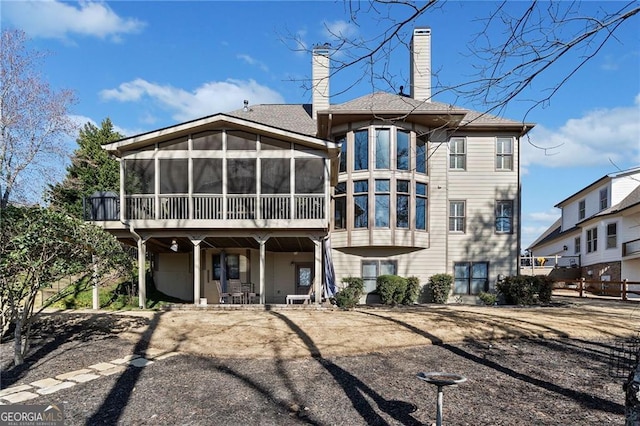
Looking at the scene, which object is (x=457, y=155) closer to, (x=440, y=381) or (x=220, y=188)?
(x=220, y=188)

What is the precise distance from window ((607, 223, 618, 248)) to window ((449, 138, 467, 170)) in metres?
12.3

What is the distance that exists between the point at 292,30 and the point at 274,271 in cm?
1436

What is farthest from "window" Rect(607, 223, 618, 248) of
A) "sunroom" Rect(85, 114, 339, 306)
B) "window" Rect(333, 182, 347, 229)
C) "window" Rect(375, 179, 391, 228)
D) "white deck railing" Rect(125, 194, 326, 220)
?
"white deck railing" Rect(125, 194, 326, 220)

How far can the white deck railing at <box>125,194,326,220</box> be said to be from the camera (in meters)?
13.7

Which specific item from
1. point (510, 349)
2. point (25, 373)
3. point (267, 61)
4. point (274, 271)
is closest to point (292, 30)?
point (267, 61)

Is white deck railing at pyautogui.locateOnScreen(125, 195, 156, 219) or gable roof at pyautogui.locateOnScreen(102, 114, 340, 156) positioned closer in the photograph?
gable roof at pyautogui.locateOnScreen(102, 114, 340, 156)

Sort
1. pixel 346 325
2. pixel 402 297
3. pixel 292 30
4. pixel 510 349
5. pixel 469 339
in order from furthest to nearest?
pixel 402 297 → pixel 346 325 → pixel 469 339 → pixel 510 349 → pixel 292 30

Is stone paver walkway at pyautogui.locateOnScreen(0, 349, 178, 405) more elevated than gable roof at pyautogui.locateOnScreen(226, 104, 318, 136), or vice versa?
gable roof at pyautogui.locateOnScreen(226, 104, 318, 136)

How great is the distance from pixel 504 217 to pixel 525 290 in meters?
3.37

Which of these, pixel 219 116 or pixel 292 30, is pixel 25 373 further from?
pixel 219 116

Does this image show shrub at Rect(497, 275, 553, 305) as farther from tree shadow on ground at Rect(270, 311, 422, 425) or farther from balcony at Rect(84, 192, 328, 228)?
tree shadow on ground at Rect(270, 311, 422, 425)

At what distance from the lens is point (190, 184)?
13758mm

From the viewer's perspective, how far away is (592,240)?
25812mm

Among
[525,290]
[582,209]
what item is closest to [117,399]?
[525,290]
